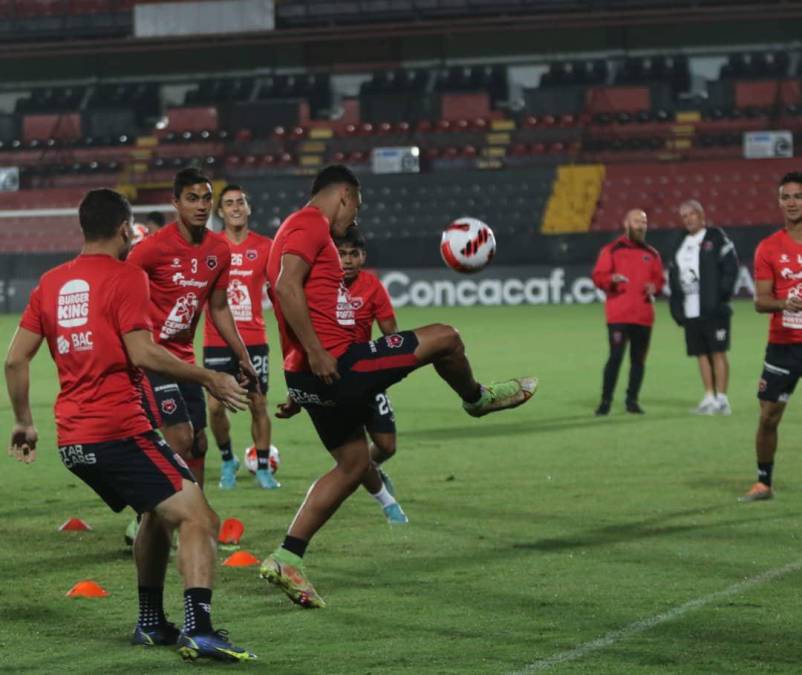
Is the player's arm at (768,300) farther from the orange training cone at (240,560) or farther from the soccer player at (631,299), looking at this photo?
the soccer player at (631,299)

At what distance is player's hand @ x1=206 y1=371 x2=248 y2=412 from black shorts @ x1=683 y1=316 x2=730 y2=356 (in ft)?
35.4

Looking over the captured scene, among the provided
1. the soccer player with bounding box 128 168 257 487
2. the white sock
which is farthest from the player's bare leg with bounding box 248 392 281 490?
the soccer player with bounding box 128 168 257 487

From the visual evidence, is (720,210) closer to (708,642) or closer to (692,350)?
(692,350)

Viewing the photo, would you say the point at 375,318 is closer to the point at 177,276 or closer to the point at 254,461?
the point at 177,276

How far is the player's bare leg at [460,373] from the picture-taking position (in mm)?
7367

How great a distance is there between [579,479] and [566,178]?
28.3 m

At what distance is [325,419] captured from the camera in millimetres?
7535

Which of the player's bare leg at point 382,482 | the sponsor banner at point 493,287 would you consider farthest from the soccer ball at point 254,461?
the sponsor banner at point 493,287

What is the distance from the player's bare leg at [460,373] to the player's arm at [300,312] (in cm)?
45

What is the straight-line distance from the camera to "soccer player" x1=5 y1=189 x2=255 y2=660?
613 cm

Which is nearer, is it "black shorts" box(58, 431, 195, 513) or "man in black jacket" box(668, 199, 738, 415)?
"black shorts" box(58, 431, 195, 513)

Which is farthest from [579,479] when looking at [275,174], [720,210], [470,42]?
[470,42]

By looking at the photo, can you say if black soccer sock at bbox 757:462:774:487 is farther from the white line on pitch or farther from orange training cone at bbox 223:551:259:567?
orange training cone at bbox 223:551:259:567

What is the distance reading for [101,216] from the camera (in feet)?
20.7
